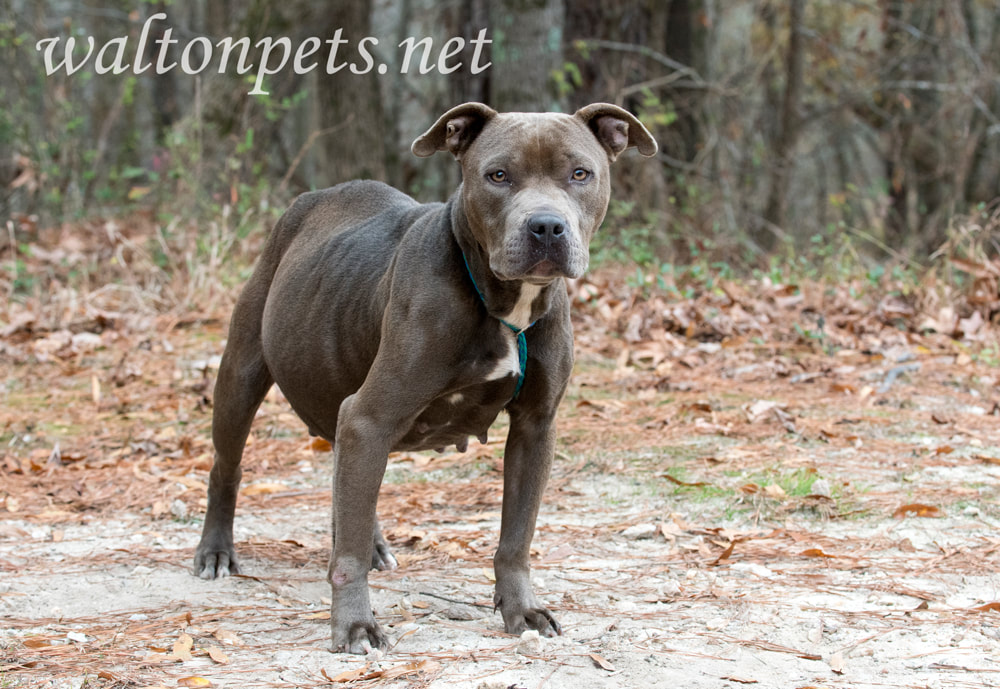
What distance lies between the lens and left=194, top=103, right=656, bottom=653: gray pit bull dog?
360 centimetres

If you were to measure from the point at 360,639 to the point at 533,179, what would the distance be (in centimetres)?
162

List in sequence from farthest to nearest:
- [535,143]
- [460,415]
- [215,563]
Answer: [215,563]
[460,415]
[535,143]

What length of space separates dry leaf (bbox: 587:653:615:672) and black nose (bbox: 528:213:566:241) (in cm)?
132

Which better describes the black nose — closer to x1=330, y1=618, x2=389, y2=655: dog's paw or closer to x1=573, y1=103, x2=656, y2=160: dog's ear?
x1=573, y1=103, x2=656, y2=160: dog's ear

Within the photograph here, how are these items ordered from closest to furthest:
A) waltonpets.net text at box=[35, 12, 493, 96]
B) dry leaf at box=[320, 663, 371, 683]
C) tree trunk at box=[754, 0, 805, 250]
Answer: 1. dry leaf at box=[320, 663, 371, 683]
2. waltonpets.net text at box=[35, 12, 493, 96]
3. tree trunk at box=[754, 0, 805, 250]

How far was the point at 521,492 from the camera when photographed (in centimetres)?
397

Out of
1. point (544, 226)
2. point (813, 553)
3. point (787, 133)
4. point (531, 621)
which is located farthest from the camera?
point (787, 133)

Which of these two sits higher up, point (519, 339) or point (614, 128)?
point (614, 128)

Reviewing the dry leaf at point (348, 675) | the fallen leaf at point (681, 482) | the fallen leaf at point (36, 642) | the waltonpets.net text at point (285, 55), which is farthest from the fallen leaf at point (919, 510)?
the waltonpets.net text at point (285, 55)

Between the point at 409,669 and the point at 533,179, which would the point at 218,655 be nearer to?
the point at 409,669

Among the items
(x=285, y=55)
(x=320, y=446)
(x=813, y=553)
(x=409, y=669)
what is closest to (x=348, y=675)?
(x=409, y=669)

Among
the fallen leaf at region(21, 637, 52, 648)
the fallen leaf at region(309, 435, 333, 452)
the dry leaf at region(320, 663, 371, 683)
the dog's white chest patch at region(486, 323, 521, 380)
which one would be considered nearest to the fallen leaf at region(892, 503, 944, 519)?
the dog's white chest patch at region(486, 323, 521, 380)

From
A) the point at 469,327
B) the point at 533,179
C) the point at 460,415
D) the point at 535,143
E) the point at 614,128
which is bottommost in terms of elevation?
the point at 460,415

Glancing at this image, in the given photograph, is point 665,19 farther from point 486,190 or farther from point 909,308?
point 486,190
